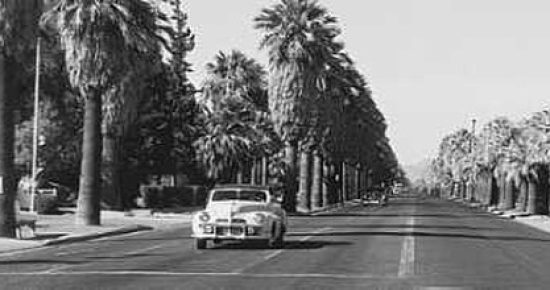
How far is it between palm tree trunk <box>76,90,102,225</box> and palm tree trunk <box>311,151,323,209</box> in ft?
165

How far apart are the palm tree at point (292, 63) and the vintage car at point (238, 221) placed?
4717cm

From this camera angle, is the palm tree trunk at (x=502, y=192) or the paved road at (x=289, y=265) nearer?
the paved road at (x=289, y=265)

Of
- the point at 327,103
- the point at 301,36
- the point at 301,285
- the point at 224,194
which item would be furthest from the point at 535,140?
the point at 301,285

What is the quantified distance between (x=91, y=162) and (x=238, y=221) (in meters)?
15.9

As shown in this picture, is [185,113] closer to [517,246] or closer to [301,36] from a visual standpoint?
[301,36]

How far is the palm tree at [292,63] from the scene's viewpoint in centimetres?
8300

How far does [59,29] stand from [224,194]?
50.5 ft

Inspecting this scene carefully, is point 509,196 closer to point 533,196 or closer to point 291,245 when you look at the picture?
point 533,196

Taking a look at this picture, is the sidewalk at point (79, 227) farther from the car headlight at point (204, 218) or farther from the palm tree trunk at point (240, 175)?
the palm tree trunk at point (240, 175)

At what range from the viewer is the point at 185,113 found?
9144 centimetres

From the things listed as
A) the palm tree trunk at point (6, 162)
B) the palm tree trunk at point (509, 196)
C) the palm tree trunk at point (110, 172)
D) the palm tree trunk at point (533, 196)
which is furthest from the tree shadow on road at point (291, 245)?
the palm tree trunk at point (509, 196)

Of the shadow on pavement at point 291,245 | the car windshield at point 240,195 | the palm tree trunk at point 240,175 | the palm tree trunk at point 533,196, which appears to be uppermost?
the palm tree trunk at point 240,175

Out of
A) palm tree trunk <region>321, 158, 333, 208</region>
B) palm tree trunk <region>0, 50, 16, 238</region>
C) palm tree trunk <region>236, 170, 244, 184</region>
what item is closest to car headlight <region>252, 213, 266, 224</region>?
palm tree trunk <region>0, 50, 16, 238</region>

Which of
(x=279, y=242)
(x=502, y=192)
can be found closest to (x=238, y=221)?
(x=279, y=242)
